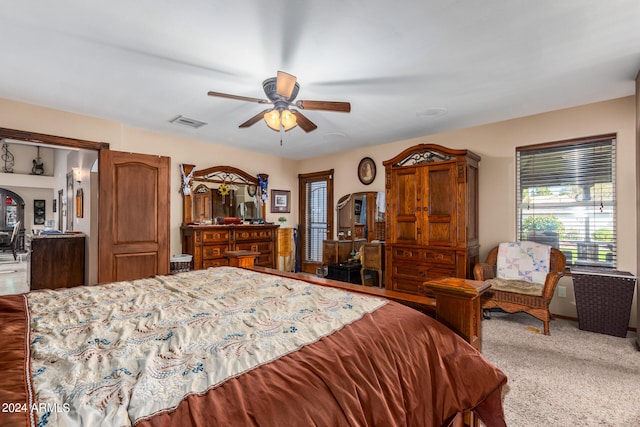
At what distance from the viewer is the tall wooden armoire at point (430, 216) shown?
380cm

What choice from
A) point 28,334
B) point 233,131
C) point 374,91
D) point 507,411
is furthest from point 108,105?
point 507,411

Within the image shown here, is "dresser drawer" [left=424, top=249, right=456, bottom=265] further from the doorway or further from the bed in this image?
the bed

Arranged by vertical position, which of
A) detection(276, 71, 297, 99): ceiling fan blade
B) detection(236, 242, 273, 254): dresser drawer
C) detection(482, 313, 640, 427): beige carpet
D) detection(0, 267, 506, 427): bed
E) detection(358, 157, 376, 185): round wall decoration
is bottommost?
detection(482, 313, 640, 427): beige carpet

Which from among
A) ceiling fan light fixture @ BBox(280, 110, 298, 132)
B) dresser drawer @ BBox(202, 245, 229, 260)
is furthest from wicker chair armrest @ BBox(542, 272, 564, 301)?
dresser drawer @ BBox(202, 245, 229, 260)

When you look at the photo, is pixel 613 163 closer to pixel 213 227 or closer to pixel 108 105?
pixel 213 227

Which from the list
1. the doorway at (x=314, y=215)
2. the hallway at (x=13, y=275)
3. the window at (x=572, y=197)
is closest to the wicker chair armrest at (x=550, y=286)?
the window at (x=572, y=197)

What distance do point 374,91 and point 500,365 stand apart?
276cm

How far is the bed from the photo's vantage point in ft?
2.30

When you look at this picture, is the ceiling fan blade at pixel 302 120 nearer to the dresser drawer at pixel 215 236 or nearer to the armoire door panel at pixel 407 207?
the armoire door panel at pixel 407 207

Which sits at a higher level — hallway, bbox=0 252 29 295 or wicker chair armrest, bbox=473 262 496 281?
wicker chair armrest, bbox=473 262 496 281

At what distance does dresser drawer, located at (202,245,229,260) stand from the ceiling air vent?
190cm

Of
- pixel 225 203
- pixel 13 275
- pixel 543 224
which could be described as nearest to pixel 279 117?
pixel 225 203

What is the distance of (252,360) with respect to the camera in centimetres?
91

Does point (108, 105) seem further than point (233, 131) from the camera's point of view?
No
